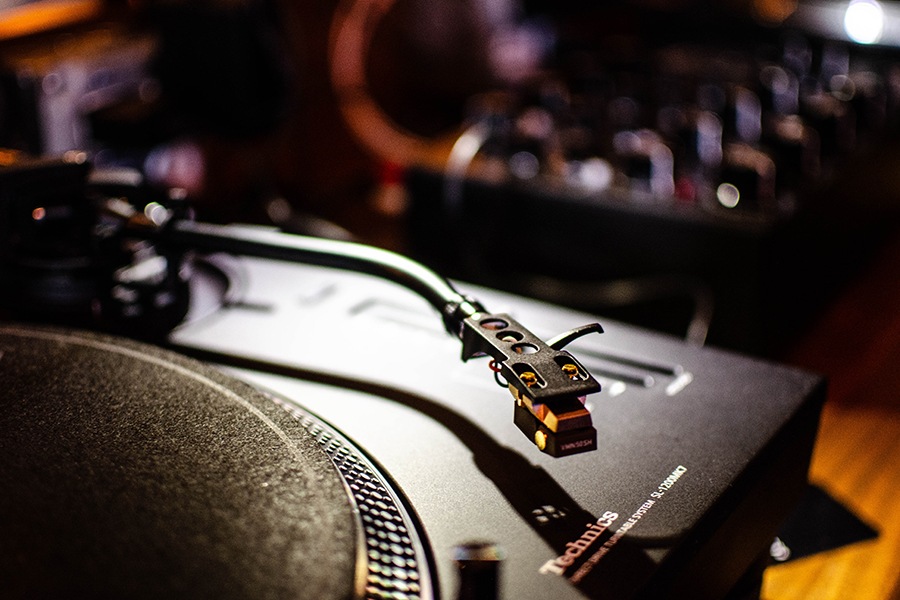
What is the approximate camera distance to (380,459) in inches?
22.6

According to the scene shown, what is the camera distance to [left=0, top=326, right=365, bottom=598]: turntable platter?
1.30 ft

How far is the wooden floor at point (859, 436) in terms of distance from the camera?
813 mm

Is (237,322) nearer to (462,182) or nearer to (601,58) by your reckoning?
(462,182)

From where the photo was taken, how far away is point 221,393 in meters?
0.56

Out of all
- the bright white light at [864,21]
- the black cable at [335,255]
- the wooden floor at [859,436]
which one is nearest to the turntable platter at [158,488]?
the black cable at [335,255]

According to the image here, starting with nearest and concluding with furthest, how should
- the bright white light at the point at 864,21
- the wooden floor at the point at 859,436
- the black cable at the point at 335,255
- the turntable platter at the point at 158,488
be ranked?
1. the turntable platter at the point at 158,488
2. the black cable at the point at 335,255
3. the wooden floor at the point at 859,436
4. the bright white light at the point at 864,21

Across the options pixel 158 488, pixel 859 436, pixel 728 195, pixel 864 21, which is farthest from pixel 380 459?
pixel 864 21

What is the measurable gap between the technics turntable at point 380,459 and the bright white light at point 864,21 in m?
1.74

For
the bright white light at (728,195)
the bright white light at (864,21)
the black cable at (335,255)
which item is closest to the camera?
the black cable at (335,255)

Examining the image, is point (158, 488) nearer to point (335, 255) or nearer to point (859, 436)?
point (335, 255)

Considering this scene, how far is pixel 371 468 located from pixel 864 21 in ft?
7.41

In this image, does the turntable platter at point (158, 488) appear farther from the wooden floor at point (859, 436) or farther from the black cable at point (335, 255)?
the wooden floor at point (859, 436)

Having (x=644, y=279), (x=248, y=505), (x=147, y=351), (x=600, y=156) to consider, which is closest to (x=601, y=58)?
(x=600, y=156)

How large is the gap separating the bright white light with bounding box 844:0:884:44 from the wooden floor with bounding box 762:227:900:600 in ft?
1.98
